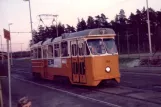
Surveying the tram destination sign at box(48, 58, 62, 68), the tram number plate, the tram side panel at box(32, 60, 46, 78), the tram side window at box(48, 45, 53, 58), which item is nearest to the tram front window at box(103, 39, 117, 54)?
the tram destination sign at box(48, 58, 62, 68)

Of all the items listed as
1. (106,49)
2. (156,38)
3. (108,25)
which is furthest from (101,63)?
(108,25)

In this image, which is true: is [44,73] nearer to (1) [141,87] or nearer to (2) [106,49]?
(2) [106,49]

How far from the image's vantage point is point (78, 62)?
744 inches

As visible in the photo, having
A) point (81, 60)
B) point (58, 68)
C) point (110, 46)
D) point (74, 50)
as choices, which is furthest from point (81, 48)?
point (58, 68)

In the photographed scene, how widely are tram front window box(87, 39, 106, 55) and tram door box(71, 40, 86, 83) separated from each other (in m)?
0.54

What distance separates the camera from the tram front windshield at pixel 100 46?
18219mm

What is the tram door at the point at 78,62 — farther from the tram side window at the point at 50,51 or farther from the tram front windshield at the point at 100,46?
the tram side window at the point at 50,51

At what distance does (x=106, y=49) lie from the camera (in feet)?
60.7

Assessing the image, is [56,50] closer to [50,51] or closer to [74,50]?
[50,51]

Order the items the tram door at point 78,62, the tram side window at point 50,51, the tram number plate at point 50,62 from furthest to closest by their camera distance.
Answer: the tram side window at point 50,51, the tram number plate at point 50,62, the tram door at point 78,62

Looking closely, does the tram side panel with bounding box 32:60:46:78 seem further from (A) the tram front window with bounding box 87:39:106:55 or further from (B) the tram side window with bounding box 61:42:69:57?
(A) the tram front window with bounding box 87:39:106:55

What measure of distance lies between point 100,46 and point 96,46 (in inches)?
8.8

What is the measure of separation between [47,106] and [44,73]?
37.6 feet

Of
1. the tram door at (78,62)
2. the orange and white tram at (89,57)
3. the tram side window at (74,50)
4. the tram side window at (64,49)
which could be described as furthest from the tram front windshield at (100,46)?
the tram side window at (64,49)
